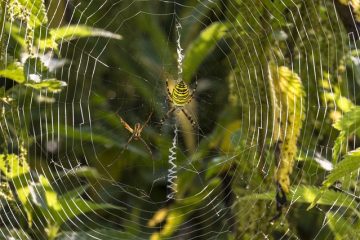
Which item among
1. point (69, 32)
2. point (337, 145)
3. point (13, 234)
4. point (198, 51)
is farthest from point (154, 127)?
point (337, 145)

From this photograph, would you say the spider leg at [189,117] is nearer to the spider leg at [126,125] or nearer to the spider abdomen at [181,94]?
the spider abdomen at [181,94]

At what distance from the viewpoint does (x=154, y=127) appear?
318 cm

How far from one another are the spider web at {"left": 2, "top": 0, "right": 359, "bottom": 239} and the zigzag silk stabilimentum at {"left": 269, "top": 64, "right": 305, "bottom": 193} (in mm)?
330

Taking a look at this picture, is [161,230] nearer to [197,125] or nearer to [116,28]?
[197,125]

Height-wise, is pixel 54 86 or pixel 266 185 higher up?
pixel 54 86

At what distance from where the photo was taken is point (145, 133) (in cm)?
317

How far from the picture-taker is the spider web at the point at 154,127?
2709mm

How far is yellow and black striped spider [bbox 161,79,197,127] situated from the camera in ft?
9.80

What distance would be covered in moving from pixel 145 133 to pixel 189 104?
22cm

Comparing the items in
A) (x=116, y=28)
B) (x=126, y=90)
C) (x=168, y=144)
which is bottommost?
(x=168, y=144)

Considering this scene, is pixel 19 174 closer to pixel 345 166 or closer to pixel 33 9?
pixel 33 9

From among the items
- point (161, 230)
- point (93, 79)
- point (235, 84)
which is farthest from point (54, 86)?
point (93, 79)

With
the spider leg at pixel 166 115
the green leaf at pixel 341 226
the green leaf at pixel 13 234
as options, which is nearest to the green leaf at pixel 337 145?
the green leaf at pixel 341 226

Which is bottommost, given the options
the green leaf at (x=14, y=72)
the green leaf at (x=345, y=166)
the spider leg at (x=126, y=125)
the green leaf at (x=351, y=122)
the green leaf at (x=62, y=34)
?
the green leaf at (x=345, y=166)
